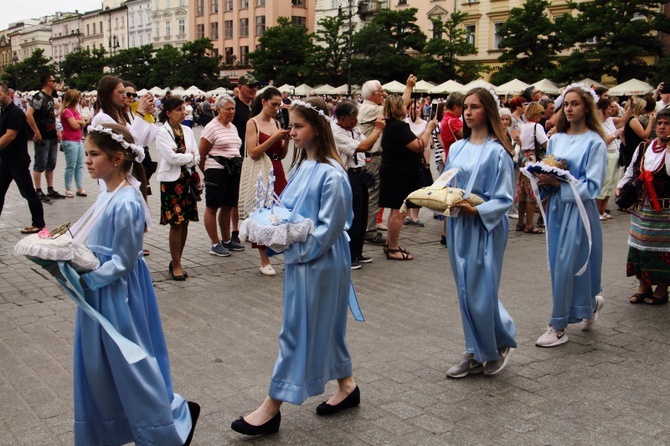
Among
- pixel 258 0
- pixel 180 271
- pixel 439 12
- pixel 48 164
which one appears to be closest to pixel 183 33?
pixel 258 0

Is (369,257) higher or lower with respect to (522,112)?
lower

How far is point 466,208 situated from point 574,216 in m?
1.41

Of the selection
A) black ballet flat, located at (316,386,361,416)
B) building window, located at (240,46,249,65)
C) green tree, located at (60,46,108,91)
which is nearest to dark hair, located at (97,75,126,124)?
black ballet flat, located at (316,386,361,416)

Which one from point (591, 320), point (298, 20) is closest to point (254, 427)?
point (591, 320)

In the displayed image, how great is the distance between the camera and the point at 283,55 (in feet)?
208

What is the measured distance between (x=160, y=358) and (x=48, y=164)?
985 centimetres

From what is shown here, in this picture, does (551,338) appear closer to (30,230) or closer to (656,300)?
(656,300)

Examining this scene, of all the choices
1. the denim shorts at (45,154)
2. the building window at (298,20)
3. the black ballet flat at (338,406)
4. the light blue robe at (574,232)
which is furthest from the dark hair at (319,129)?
the building window at (298,20)

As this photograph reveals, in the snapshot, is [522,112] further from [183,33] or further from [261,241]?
[183,33]

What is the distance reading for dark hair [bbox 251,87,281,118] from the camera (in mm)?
7710

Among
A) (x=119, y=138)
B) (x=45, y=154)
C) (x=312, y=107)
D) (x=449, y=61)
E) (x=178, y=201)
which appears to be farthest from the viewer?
(x=449, y=61)

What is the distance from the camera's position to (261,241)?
3611 mm

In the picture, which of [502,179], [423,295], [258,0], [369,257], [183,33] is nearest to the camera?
[502,179]

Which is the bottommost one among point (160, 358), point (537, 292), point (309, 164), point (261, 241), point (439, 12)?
point (537, 292)
